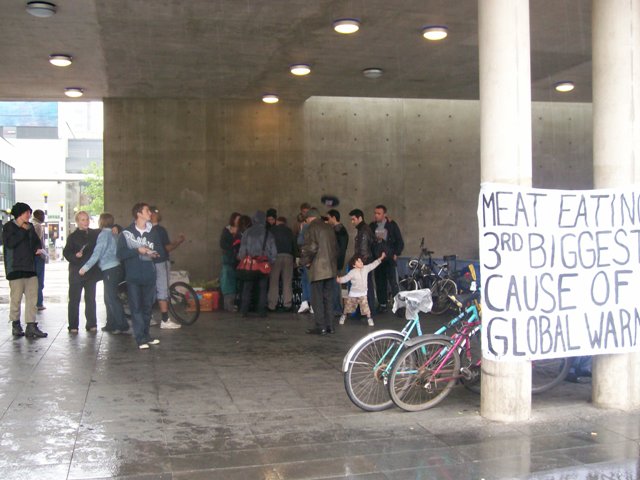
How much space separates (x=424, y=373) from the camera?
6.56 m

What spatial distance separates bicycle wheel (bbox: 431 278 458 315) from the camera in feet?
42.8

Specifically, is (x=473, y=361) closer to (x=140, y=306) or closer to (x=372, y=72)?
(x=140, y=306)


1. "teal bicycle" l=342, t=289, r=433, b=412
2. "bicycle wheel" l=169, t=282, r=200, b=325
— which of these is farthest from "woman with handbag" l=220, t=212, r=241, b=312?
"teal bicycle" l=342, t=289, r=433, b=412

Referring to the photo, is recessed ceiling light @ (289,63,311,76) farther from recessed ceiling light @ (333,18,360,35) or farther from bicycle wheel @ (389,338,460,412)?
bicycle wheel @ (389,338,460,412)

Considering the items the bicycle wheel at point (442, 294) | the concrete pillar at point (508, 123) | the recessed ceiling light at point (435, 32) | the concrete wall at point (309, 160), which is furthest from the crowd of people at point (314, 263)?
the concrete pillar at point (508, 123)

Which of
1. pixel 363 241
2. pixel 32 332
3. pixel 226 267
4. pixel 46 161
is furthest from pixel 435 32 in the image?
pixel 46 161

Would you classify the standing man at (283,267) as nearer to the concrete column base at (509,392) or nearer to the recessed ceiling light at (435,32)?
the recessed ceiling light at (435,32)

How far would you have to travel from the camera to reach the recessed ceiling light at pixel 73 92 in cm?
1444

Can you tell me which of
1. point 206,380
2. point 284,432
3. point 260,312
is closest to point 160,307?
point 260,312

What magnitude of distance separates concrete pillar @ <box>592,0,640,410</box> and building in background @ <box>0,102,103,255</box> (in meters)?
47.9

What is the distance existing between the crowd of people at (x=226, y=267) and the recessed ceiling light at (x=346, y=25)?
292cm

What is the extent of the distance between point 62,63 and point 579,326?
9.53 meters

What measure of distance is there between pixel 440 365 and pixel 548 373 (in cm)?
146

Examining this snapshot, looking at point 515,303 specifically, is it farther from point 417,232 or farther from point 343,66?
point 417,232
